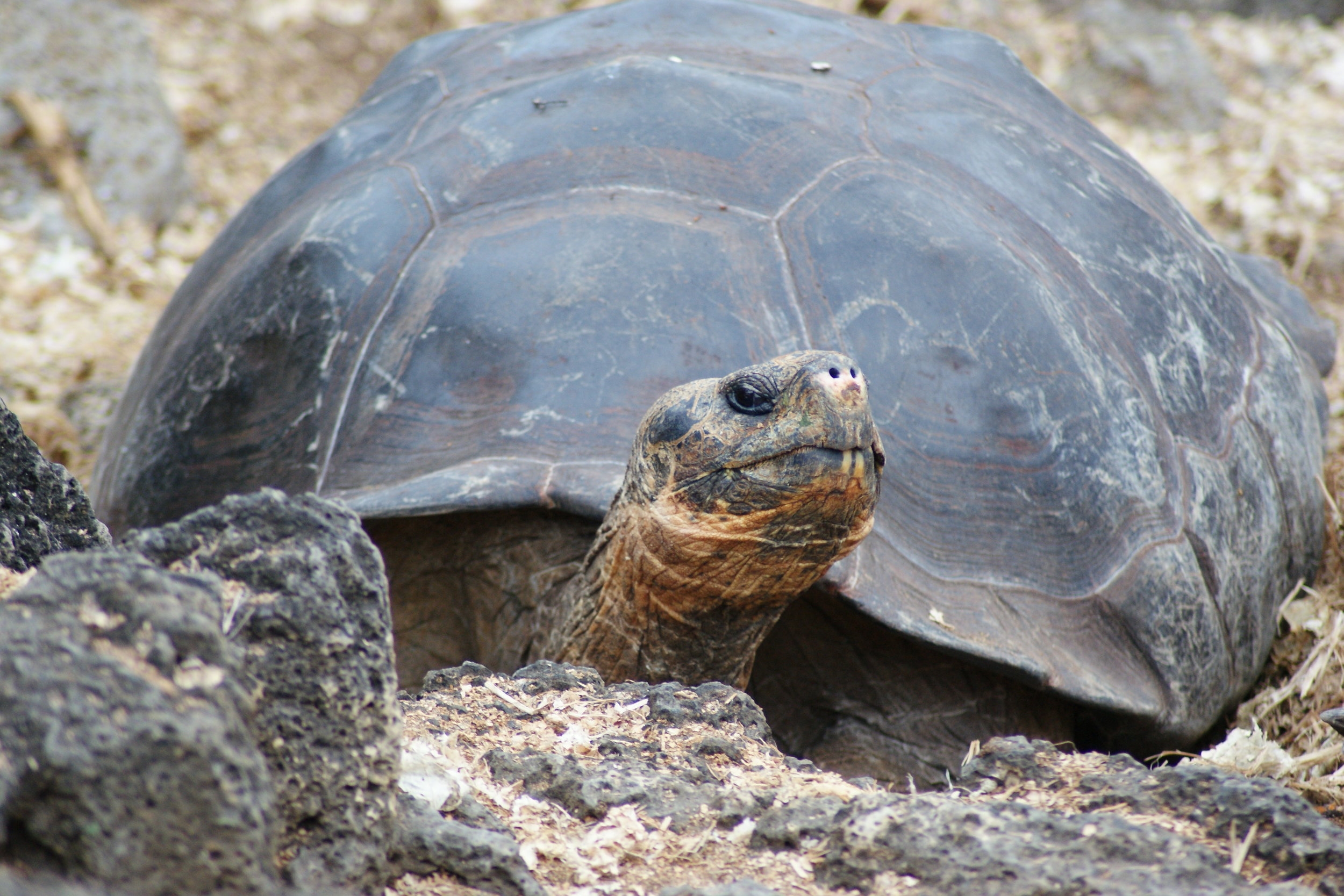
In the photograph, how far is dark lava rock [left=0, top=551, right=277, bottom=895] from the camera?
881 millimetres

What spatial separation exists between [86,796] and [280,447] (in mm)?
1732

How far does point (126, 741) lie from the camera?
2.93 feet

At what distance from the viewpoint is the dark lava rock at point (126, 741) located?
88cm

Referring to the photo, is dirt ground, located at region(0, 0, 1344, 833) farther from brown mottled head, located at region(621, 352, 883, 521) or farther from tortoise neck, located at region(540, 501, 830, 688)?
brown mottled head, located at region(621, 352, 883, 521)

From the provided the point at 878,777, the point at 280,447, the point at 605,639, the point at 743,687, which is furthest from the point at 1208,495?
the point at 280,447

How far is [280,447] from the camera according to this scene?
254cm

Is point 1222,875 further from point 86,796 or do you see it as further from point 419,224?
point 419,224

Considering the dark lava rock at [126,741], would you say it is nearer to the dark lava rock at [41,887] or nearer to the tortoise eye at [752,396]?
the dark lava rock at [41,887]

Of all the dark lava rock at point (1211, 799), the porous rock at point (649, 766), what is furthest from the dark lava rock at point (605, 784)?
the dark lava rock at point (1211, 799)

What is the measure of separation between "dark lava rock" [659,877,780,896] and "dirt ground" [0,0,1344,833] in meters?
1.93

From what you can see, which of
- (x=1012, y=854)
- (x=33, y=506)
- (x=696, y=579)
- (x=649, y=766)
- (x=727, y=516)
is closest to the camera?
(x=1012, y=854)

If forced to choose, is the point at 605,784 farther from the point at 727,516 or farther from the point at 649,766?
the point at 727,516

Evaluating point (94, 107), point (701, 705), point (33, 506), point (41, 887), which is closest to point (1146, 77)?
point (94, 107)

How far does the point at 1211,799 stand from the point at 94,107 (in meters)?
5.85
